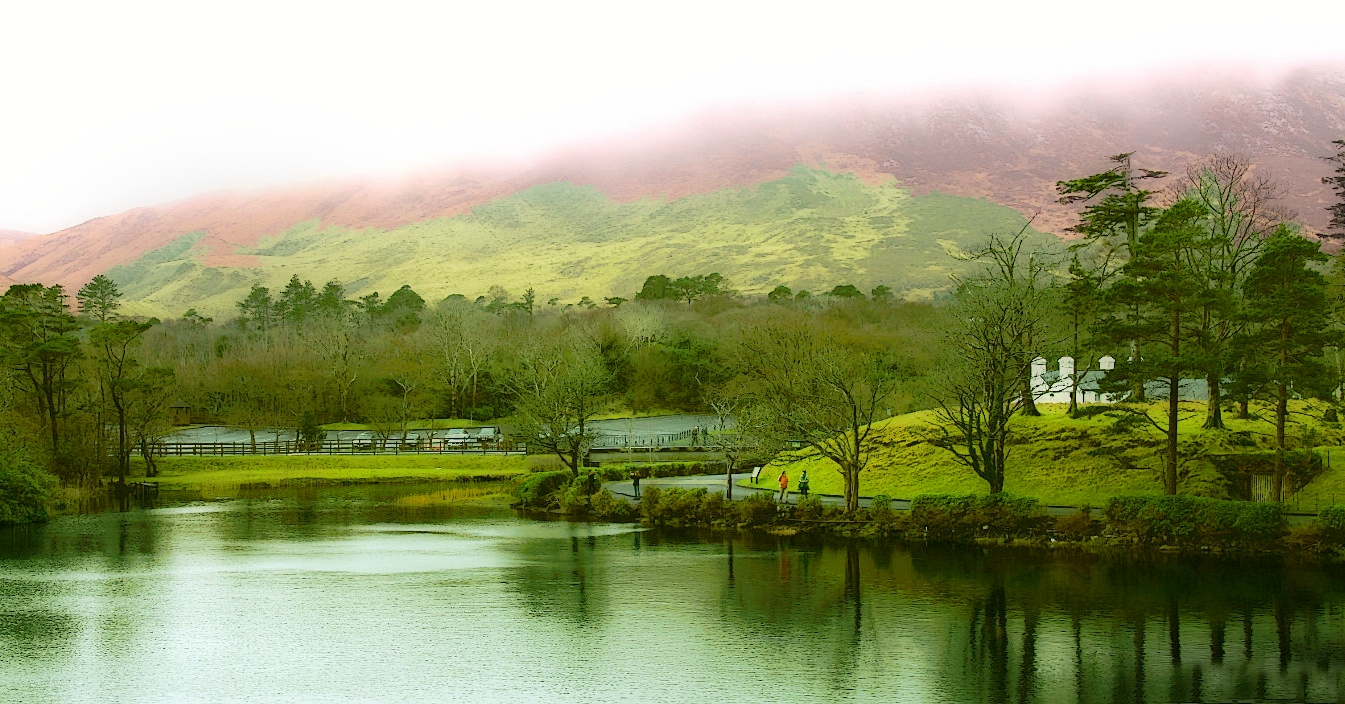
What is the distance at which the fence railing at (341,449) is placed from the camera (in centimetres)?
8381

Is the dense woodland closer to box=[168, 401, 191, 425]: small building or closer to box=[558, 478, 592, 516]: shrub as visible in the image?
box=[168, 401, 191, 425]: small building

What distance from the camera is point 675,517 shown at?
156 feet

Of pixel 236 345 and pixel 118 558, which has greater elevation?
pixel 236 345

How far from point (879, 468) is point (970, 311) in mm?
9430

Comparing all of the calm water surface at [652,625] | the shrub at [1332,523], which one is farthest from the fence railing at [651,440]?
the shrub at [1332,523]

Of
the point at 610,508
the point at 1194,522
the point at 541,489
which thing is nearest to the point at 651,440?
the point at 541,489

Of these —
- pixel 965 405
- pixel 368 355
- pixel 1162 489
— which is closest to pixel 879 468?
pixel 965 405

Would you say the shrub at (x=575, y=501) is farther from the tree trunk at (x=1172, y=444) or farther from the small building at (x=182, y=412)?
the small building at (x=182, y=412)

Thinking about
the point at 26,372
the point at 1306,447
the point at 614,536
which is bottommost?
the point at 614,536

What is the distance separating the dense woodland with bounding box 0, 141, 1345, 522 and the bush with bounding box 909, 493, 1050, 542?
1970 mm

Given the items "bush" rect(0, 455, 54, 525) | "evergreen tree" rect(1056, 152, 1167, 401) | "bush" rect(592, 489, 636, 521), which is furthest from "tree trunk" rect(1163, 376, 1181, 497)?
"bush" rect(0, 455, 54, 525)

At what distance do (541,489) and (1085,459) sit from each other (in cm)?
2720

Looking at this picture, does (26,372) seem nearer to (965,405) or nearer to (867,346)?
(965,405)

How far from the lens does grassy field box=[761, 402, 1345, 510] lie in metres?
41.8
